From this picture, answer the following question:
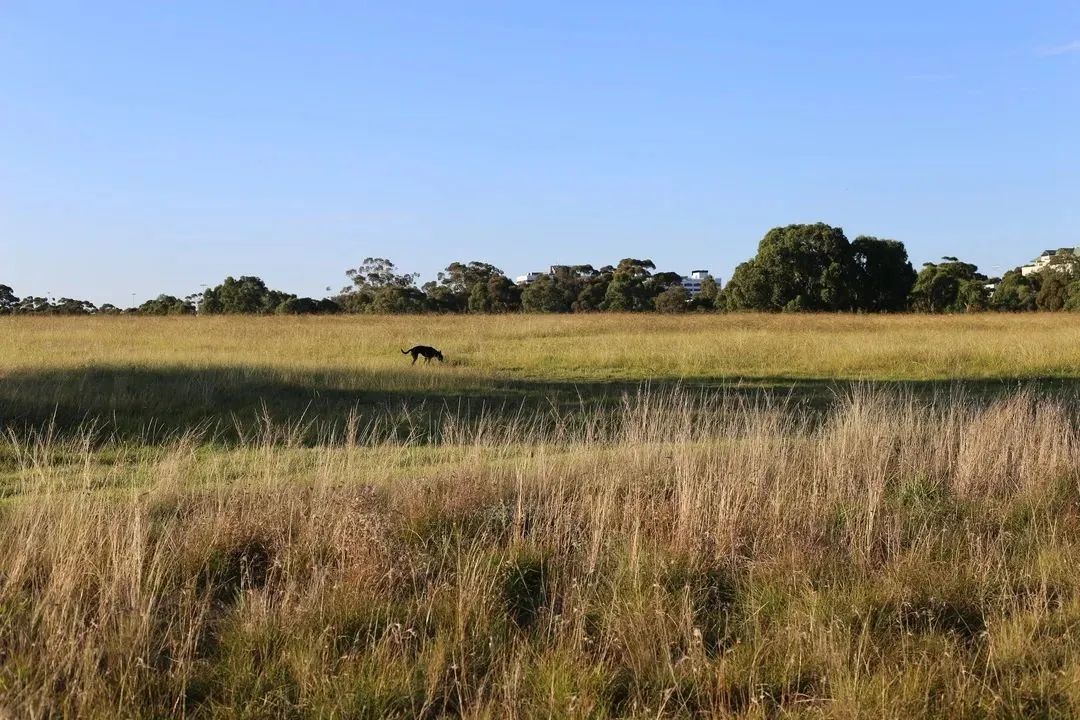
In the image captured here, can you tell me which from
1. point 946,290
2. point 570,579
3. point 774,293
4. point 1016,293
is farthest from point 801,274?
point 570,579

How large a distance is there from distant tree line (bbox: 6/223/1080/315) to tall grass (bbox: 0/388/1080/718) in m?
47.2

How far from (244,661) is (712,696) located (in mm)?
1972

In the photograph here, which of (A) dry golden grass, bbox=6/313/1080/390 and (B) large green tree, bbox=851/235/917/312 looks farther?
(B) large green tree, bbox=851/235/917/312

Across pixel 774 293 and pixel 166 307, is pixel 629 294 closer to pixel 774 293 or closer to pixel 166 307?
pixel 774 293

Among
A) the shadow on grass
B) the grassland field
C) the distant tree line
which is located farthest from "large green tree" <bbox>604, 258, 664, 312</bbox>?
the grassland field

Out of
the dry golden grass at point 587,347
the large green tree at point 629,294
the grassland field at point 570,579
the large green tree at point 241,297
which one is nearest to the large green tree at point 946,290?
the large green tree at point 629,294

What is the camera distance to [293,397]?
14633 mm

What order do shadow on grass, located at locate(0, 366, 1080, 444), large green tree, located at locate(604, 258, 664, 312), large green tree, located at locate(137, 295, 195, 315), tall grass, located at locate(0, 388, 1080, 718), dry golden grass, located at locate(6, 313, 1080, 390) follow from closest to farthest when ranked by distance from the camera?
tall grass, located at locate(0, 388, 1080, 718)
shadow on grass, located at locate(0, 366, 1080, 444)
dry golden grass, located at locate(6, 313, 1080, 390)
large green tree, located at locate(137, 295, 195, 315)
large green tree, located at locate(604, 258, 664, 312)

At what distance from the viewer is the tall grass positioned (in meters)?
3.53

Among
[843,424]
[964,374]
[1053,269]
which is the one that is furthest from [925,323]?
[1053,269]

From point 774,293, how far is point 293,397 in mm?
49513

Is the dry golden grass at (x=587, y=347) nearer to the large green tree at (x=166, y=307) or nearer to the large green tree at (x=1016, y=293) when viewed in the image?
the large green tree at (x=166, y=307)

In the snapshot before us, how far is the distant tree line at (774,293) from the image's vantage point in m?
59.7

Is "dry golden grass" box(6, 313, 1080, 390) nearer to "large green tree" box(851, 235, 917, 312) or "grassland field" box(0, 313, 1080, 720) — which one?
"grassland field" box(0, 313, 1080, 720)
